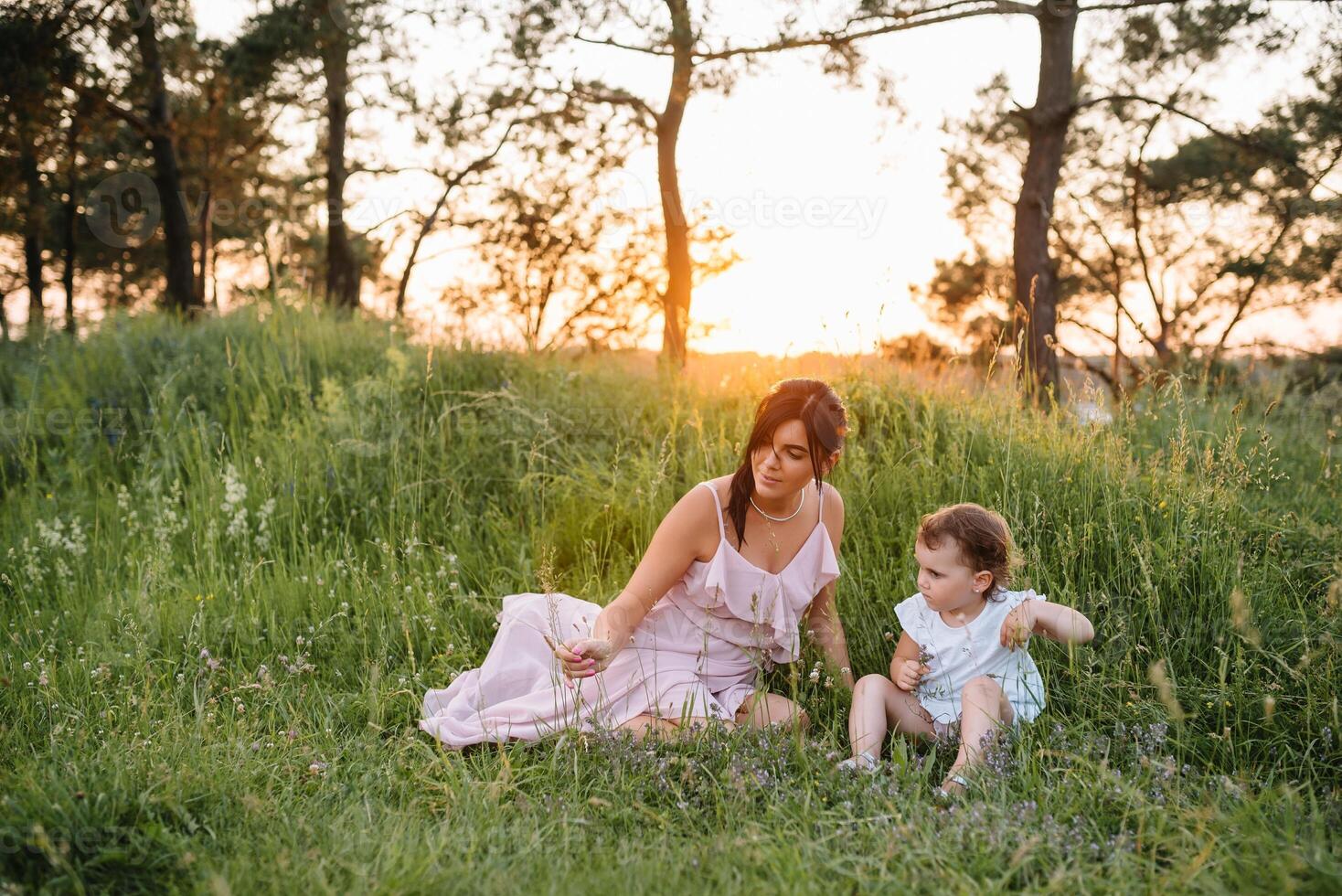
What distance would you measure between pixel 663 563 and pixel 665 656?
0.40 metres

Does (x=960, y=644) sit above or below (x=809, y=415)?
below

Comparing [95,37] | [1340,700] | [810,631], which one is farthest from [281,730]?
[95,37]

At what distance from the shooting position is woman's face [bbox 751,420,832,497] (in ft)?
10.6

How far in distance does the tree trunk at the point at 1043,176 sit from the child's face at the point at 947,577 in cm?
433

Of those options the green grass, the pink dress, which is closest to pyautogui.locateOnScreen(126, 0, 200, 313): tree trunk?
the green grass

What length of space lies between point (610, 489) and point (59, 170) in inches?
648

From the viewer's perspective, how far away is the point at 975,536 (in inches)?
121

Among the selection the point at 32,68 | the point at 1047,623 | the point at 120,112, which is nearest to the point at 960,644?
the point at 1047,623

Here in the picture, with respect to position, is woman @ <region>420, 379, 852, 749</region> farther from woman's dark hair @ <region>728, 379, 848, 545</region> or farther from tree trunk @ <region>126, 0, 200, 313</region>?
tree trunk @ <region>126, 0, 200, 313</region>

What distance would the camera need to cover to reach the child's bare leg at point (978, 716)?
112 inches

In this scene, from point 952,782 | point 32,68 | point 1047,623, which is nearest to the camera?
point 952,782

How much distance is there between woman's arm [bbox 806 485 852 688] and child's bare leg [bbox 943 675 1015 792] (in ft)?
1.96

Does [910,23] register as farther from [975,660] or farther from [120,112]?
[120,112]

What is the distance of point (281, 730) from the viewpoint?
10.6ft
